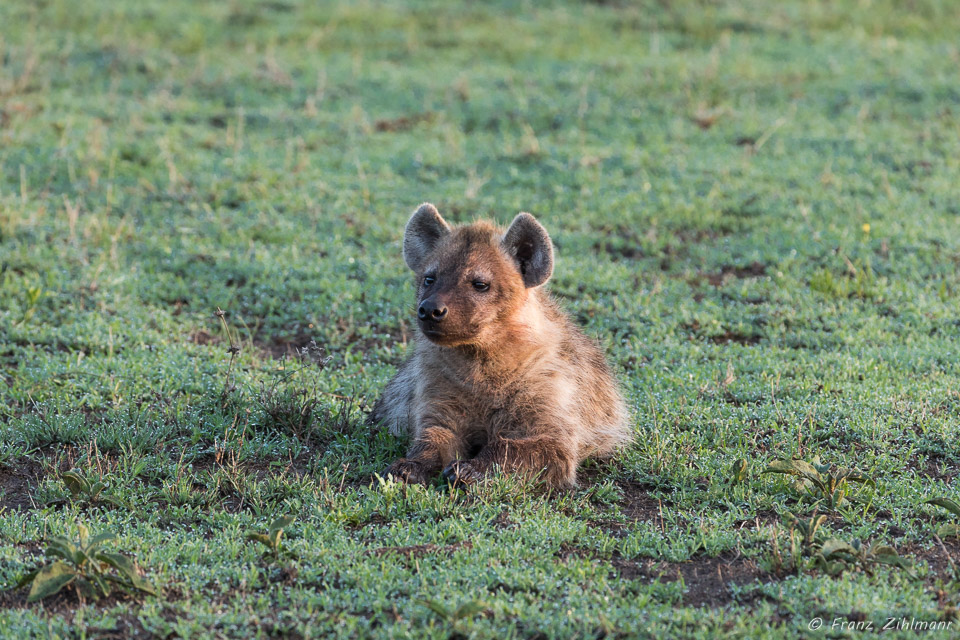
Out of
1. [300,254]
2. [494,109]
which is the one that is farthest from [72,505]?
[494,109]

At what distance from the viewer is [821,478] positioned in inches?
190

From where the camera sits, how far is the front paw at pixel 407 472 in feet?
16.2

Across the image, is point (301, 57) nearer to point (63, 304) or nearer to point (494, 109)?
point (494, 109)

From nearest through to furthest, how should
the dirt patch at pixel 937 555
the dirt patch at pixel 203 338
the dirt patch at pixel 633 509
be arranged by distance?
the dirt patch at pixel 937 555
the dirt patch at pixel 633 509
the dirt patch at pixel 203 338

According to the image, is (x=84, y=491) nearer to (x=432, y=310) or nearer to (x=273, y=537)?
(x=273, y=537)

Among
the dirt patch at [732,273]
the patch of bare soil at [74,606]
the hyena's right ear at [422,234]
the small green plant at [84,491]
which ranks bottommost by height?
the small green plant at [84,491]

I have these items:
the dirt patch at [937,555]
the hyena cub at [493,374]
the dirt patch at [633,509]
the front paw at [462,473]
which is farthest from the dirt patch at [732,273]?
the dirt patch at [937,555]

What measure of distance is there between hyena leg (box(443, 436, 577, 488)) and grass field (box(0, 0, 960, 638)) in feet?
0.43

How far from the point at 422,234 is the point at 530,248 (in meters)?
0.67

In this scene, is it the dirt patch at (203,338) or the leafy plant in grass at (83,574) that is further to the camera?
the dirt patch at (203,338)

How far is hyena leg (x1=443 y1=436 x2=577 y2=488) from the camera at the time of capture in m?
4.95

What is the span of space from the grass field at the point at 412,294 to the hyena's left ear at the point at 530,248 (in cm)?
105

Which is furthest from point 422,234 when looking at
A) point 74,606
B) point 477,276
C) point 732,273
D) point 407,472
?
point 732,273

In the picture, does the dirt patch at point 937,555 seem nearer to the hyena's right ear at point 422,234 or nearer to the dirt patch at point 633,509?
the dirt patch at point 633,509
